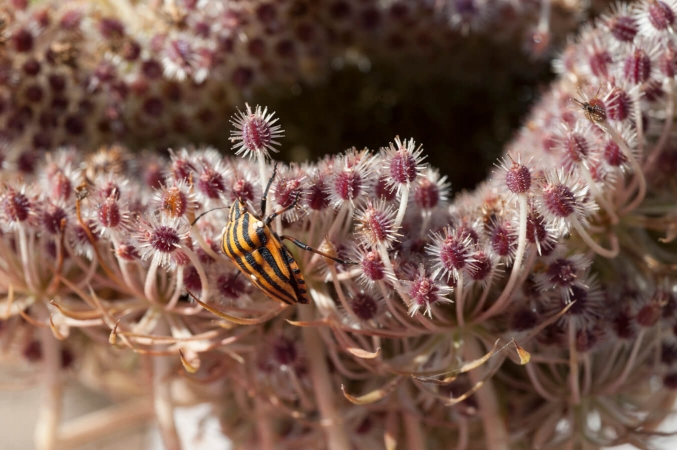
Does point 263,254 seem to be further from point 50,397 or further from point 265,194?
point 50,397

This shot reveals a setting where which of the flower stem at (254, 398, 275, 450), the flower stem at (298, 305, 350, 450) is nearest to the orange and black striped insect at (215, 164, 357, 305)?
the flower stem at (298, 305, 350, 450)

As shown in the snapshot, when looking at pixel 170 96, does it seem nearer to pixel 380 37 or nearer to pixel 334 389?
pixel 380 37

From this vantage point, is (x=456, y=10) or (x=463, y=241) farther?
(x=456, y=10)

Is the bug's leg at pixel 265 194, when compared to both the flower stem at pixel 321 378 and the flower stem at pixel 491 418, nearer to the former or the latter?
the flower stem at pixel 321 378

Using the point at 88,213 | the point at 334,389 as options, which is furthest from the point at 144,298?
the point at 334,389

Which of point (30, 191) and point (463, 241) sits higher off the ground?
point (30, 191)

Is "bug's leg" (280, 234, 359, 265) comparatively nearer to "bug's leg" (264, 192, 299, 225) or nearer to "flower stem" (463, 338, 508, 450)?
"bug's leg" (264, 192, 299, 225)

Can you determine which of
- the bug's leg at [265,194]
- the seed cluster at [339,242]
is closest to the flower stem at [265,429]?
the seed cluster at [339,242]

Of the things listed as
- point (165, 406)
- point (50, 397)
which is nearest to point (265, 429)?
point (165, 406)
